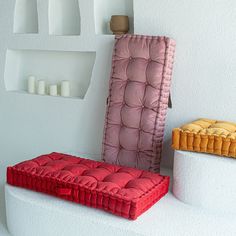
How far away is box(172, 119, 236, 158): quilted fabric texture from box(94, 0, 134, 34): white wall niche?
1089mm

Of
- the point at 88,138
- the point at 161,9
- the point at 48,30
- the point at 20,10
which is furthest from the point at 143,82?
the point at 20,10

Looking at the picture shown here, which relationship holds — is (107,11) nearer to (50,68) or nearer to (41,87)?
(50,68)

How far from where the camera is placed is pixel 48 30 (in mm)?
3297

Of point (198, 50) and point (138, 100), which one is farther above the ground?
point (198, 50)

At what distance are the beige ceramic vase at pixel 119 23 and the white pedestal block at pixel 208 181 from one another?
1.12m

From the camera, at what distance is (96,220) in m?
2.13

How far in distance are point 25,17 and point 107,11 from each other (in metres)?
0.85

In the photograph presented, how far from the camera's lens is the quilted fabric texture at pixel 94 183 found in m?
2.12

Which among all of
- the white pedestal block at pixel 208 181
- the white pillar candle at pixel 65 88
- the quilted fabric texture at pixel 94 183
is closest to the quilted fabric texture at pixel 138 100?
the quilted fabric texture at pixel 94 183

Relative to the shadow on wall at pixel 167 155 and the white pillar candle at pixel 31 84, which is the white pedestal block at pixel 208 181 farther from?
the white pillar candle at pixel 31 84

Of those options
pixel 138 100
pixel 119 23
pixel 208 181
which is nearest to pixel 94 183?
pixel 208 181

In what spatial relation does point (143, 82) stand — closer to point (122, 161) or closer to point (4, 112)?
point (122, 161)

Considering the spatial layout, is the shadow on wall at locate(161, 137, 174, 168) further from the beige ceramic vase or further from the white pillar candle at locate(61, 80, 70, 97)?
the white pillar candle at locate(61, 80, 70, 97)

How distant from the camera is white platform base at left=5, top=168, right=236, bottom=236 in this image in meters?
2.06
